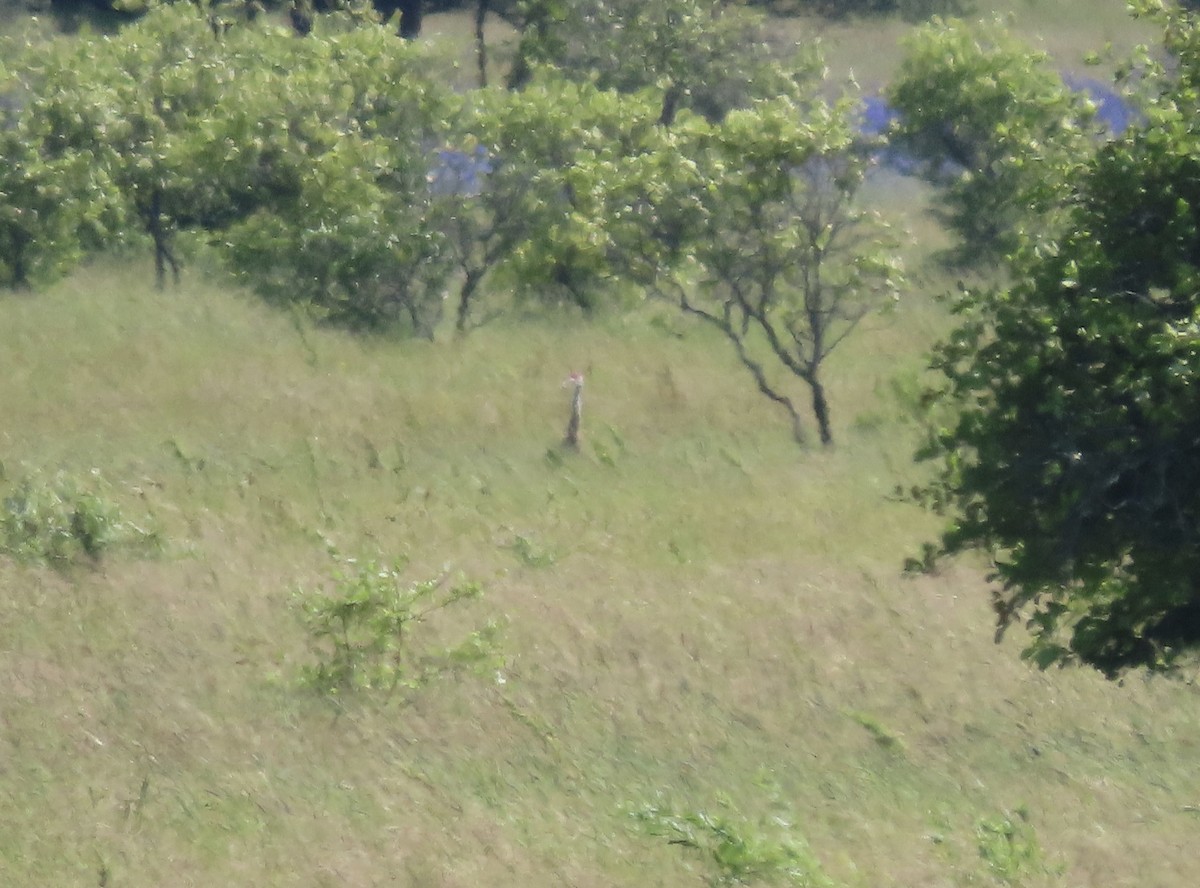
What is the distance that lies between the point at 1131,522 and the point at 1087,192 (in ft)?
7.07

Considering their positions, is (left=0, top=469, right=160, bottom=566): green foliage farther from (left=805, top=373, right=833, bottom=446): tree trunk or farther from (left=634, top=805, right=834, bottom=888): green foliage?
(left=805, top=373, right=833, bottom=446): tree trunk

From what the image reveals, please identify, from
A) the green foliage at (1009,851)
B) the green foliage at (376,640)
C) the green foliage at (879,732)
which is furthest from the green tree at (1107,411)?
the green foliage at (376,640)

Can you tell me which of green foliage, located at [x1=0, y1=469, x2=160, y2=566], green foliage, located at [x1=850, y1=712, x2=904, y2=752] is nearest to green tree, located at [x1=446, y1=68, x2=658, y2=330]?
green foliage, located at [x1=0, y1=469, x2=160, y2=566]

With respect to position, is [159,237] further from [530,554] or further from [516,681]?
[516,681]

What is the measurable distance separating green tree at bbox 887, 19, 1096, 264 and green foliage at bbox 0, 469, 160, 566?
22413 millimetres

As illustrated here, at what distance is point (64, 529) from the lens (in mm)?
12984

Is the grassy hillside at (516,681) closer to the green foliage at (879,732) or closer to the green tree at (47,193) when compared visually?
the green foliage at (879,732)

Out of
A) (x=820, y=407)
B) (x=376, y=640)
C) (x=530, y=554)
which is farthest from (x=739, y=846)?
(x=820, y=407)

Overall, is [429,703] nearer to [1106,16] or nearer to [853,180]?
[853,180]

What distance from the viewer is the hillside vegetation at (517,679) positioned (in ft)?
28.9

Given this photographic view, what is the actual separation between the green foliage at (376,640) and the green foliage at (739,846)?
2196 millimetres

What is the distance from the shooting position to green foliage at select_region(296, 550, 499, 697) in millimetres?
10945

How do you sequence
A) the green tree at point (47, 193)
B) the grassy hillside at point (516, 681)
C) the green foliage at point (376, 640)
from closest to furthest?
the grassy hillside at point (516, 681), the green foliage at point (376, 640), the green tree at point (47, 193)

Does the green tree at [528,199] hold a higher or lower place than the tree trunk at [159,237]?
higher
